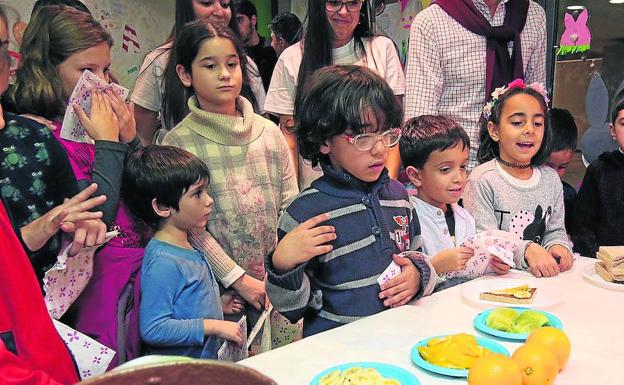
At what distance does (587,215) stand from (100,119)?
2116mm

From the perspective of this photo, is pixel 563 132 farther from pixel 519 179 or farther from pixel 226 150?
pixel 226 150

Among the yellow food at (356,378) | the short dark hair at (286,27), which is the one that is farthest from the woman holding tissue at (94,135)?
the short dark hair at (286,27)

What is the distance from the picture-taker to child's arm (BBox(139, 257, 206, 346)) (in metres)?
1.69

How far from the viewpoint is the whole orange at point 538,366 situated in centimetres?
101

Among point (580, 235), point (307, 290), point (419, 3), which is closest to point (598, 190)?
point (580, 235)

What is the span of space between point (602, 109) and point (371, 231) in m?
2.67

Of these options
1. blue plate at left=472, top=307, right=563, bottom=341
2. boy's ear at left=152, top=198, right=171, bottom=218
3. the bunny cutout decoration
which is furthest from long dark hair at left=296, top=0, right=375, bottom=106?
the bunny cutout decoration

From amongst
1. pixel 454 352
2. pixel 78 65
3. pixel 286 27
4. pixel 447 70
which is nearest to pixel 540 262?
pixel 454 352

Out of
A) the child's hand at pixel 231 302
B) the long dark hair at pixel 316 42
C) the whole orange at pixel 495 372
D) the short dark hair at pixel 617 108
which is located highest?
the long dark hair at pixel 316 42

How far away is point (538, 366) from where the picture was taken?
102 cm

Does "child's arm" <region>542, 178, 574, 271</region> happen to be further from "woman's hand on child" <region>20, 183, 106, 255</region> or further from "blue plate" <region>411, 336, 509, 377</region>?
"woman's hand on child" <region>20, 183, 106, 255</region>

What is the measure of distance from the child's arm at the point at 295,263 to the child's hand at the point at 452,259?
1.52ft

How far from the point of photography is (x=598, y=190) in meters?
2.61

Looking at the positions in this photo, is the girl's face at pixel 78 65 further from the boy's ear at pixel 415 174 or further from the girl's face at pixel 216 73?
the boy's ear at pixel 415 174
